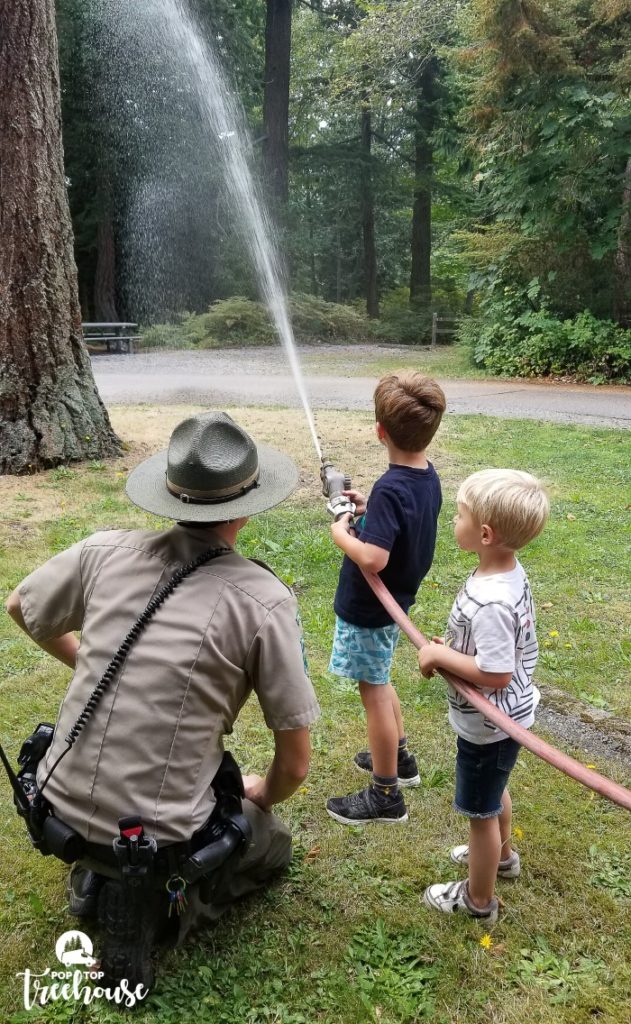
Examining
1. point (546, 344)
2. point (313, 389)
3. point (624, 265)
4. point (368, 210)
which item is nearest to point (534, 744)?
point (313, 389)

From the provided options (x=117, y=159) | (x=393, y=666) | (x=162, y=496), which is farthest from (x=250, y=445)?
(x=117, y=159)

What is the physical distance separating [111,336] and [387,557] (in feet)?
70.4

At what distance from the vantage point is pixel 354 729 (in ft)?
12.0

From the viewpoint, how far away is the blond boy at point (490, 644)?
2211 mm

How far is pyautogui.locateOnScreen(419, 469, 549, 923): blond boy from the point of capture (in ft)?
7.25

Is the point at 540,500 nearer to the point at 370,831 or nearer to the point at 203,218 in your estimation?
the point at 370,831

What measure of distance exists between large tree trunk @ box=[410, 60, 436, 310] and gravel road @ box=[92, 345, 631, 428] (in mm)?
8986

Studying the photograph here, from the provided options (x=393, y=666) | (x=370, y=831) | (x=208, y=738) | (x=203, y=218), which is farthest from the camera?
(x=203, y=218)

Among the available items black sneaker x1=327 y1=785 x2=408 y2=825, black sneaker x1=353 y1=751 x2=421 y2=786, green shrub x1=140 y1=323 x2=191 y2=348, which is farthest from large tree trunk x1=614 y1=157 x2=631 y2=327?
black sneaker x1=327 y1=785 x2=408 y2=825

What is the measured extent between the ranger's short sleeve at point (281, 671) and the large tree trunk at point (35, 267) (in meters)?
5.78

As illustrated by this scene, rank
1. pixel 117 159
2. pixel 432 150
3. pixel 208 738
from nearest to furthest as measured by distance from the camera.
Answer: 1. pixel 208 738
2. pixel 117 159
3. pixel 432 150

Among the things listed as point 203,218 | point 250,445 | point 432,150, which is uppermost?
point 432,150

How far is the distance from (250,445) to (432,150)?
96.0 feet

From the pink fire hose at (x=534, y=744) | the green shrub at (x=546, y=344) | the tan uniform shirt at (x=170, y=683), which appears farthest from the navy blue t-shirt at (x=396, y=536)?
the green shrub at (x=546, y=344)
